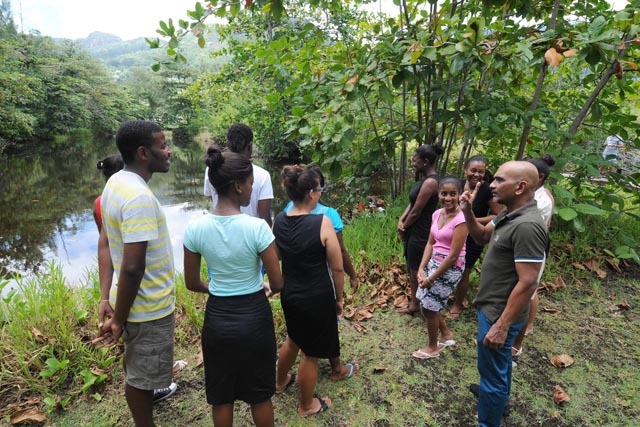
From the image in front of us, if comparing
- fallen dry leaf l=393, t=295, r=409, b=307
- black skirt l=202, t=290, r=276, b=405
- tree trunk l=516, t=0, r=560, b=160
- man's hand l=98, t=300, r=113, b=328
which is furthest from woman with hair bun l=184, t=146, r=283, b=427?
tree trunk l=516, t=0, r=560, b=160

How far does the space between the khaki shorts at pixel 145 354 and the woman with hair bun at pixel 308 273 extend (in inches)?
31.6

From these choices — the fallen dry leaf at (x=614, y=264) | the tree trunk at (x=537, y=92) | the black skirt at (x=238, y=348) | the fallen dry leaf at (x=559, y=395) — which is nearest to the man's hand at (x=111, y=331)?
the black skirt at (x=238, y=348)

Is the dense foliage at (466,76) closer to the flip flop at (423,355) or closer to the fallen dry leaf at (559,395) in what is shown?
the fallen dry leaf at (559,395)

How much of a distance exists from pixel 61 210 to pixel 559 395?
13413mm

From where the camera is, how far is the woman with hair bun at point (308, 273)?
2260mm

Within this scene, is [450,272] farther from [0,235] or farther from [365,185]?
[0,235]

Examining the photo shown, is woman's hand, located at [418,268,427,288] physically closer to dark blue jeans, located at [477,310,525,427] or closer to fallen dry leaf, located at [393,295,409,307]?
dark blue jeans, located at [477,310,525,427]

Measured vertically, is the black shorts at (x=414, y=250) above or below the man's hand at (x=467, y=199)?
below

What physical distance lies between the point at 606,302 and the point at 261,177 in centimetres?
401

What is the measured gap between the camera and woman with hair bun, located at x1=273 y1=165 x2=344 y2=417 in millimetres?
2260

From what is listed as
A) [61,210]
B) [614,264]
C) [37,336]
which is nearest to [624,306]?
[614,264]

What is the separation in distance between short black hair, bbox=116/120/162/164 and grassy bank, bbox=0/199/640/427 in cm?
177

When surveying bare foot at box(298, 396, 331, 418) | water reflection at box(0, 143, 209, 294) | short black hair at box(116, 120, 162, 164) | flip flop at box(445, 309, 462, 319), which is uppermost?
short black hair at box(116, 120, 162, 164)

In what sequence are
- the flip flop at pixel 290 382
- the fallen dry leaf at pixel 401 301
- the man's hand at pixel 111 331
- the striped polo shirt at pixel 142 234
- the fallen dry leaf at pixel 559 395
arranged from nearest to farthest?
1. the striped polo shirt at pixel 142 234
2. the man's hand at pixel 111 331
3. the fallen dry leaf at pixel 559 395
4. the flip flop at pixel 290 382
5. the fallen dry leaf at pixel 401 301
